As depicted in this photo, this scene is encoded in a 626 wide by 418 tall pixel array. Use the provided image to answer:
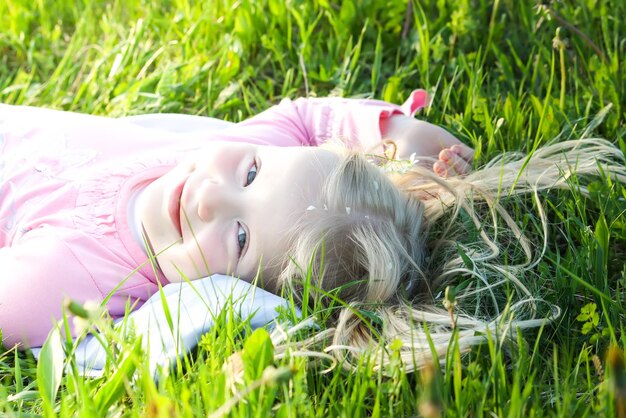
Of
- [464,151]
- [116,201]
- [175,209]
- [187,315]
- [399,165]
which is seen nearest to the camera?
[187,315]

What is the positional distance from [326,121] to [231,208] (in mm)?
708

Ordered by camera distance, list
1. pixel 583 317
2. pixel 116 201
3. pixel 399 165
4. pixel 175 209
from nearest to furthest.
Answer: pixel 583 317 < pixel 175 209 < pixel 116 201 < pixel 399 165

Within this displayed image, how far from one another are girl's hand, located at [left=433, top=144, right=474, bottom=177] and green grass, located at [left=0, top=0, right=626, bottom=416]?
0.13 ft

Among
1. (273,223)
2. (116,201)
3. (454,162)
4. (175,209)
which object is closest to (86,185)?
(116,201)

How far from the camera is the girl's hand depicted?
2.40 m

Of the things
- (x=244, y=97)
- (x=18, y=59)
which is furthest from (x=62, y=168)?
(x=18, y=59)

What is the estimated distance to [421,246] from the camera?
86.0 inches

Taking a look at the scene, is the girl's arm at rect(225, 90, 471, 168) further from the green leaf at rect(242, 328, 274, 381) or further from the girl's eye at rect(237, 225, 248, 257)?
the green leaf at rect(242, 328, 274, 381)

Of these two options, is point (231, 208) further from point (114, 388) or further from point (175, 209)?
point (114, 388)

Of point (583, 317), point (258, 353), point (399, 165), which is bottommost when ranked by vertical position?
point (583, 317)

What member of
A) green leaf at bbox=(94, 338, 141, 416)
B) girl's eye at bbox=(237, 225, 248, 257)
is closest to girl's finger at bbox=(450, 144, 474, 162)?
girl's eye at bbox=(237, 225, 248, 257)

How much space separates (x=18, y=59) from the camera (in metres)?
3.31

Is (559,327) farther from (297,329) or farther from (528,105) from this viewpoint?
(528,105)

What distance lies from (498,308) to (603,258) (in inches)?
9.8
